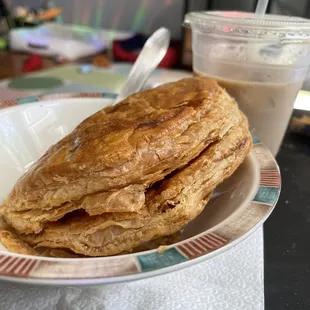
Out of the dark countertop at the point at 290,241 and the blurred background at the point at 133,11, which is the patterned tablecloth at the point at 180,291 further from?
the blurred background at the point at 133,11

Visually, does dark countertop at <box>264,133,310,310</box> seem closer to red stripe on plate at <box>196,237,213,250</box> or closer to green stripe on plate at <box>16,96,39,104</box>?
red stripe on plate at <box>196,237,213,250</box>

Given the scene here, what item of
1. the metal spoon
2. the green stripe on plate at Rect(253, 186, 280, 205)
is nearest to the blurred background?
the metal spoon

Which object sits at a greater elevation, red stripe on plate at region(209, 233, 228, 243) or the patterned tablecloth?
red stripe on plate at region(209, 233, 228, 243)

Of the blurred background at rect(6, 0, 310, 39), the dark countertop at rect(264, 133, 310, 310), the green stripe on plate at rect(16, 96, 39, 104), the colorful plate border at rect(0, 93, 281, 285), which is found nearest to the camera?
the colorful plate border at rect(0, 93, 281, 285)

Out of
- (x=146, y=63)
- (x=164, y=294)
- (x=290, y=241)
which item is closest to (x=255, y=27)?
(x=146, y=63)

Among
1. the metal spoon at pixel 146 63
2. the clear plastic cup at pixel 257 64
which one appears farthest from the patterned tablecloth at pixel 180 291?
the metal spoon at pixel 146 63

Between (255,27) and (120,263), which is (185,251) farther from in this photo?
(255,27)

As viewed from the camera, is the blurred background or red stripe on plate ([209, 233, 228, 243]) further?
the blurred background
